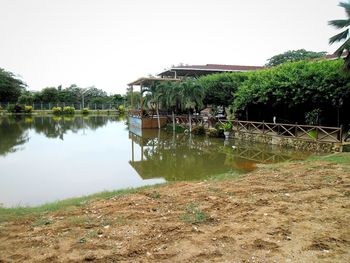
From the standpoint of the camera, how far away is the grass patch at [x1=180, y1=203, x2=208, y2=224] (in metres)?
A: 5.23

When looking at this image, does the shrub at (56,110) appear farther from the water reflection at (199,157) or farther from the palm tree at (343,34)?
the palm tree at (343,34)

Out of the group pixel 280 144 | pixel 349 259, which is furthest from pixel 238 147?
pixel 349 259

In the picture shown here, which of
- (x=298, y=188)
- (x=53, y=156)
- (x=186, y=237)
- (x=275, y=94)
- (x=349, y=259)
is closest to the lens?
(x=349, y=259)

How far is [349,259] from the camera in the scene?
3.73m

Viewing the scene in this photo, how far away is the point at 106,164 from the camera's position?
13.1 m

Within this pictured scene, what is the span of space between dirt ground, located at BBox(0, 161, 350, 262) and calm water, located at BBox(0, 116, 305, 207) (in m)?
3.12

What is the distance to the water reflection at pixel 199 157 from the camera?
37.9 ft

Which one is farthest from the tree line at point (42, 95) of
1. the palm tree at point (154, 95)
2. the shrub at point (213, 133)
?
the shrub at point (213, 133)

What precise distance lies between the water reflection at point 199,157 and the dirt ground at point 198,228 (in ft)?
13.2

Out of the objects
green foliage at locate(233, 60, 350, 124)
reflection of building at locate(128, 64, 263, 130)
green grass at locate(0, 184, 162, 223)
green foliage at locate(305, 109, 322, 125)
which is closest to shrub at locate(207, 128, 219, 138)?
green foliage at locate(233, 60, 350, 124)

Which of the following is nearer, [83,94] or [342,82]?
[342,82]

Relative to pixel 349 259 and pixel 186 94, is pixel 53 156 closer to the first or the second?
pixel 186 94

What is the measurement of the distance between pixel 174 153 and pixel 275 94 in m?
7.86

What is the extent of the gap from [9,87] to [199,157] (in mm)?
59055
